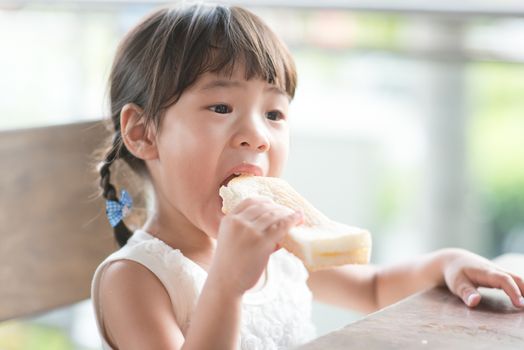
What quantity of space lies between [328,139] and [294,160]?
10 centimetres

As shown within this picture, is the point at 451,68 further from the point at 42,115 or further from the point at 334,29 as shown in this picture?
the point at 42,115

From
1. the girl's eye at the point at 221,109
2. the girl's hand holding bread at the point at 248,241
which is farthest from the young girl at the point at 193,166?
the girl's hand holding bread at the point at 248,241

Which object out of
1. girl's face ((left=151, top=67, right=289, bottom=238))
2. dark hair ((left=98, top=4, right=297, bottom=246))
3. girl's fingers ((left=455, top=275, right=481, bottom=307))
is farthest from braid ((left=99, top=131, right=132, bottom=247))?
girl's fingers ((left=455, top=275, right=481, bottom=307))

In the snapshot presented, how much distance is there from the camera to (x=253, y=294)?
129cm

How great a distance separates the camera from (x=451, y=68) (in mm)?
2164

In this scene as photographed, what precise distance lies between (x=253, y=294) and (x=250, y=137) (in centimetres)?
24

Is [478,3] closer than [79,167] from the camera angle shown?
No

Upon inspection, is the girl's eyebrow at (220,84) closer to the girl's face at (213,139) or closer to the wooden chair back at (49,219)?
the girl's face at (213,139)

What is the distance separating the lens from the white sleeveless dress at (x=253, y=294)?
3.85ft

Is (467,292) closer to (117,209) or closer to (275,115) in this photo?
(275,115)

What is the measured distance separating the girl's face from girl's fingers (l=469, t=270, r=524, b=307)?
0.31 m

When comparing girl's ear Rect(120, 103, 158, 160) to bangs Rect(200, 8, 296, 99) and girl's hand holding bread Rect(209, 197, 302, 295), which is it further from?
girl's hand holding bread Rect(209, 197, 302, 295)

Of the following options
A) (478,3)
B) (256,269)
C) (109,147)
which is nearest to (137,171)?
(109,147)

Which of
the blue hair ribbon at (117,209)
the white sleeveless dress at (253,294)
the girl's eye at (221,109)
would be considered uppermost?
the girl's eye at (221,109)
